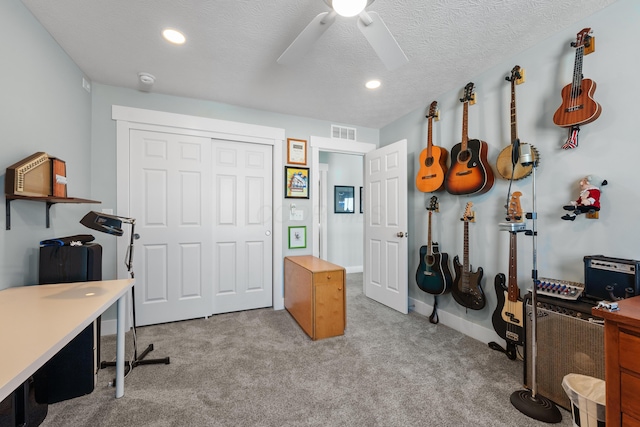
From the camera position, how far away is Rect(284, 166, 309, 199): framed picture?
3.28 meters

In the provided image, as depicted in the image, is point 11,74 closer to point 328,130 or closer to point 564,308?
point 328,130

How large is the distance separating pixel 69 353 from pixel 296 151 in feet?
8.76

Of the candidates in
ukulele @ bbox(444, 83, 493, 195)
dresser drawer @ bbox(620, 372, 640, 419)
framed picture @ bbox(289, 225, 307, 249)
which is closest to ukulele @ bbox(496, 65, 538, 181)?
ukulele @ bbox(444, 83, 493, 195)

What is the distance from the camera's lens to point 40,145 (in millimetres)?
1774

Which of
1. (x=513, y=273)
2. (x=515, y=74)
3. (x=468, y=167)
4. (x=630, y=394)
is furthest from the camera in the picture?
(x=468, y=167)

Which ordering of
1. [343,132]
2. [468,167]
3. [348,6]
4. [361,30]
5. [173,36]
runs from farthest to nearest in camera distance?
1. [343,132]
2. [468,167]
3. [173,36]
4. [361,30]
5. [348,6]

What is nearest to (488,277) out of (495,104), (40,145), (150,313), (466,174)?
(466,174)

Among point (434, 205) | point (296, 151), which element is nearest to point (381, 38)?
point (434, 205)

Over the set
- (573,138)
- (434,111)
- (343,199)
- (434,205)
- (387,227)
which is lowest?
(387,227)

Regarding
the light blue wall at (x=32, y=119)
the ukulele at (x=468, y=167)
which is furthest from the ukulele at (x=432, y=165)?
the light blue wall at (x=32, y=119)

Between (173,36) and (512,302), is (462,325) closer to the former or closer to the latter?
(512,302)

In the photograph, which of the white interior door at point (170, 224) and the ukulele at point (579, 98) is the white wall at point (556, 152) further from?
the white interior door at point (170, 224)

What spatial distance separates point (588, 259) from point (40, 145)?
3.55 meters

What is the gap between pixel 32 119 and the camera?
1688 millimetres
